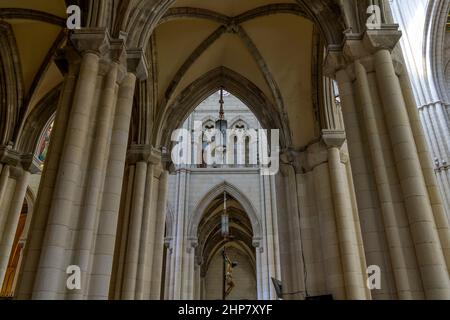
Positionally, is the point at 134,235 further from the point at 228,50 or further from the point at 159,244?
the point at 228,50

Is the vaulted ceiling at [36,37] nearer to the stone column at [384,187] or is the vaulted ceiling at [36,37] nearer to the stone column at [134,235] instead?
the stone column at [134,235]

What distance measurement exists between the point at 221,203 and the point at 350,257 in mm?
15490

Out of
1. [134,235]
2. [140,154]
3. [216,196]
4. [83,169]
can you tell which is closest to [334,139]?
[140,154]

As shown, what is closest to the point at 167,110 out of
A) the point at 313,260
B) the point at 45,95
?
the point at 45,95

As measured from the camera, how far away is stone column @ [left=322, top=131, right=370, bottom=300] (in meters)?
7.69

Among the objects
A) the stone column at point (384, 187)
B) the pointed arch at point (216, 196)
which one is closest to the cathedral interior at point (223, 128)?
the stone column at point (384, 187)

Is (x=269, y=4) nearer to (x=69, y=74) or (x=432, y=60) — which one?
(x=69, y=74)

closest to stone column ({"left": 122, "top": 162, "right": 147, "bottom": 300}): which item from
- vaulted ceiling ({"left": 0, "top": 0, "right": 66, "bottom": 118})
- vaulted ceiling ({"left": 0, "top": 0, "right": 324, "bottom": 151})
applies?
vaulted ceiling ({"left": 0, "top": 0, "right": 324, "bottom": 151})

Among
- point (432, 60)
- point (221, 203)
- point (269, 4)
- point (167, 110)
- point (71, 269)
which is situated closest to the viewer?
point (71, 269)

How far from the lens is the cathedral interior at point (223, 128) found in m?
4.95

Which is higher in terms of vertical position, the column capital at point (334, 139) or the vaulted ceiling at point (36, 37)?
the vaulted ceiling at point (36, 37)

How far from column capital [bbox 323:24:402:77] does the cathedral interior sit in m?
0.02

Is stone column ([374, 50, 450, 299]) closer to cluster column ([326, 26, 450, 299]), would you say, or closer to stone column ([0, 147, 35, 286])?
cluster column ([326, 26, 450, 299])

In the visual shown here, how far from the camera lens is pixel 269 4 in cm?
965
